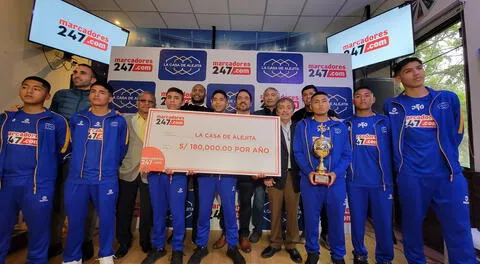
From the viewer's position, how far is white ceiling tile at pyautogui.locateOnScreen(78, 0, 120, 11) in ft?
13.4

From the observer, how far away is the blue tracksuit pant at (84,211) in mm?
1917

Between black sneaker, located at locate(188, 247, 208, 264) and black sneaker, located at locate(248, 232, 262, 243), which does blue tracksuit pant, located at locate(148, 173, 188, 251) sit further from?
black sneaker, located at locate(248, 232, 262, 243)

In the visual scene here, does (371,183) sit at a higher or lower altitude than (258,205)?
higher

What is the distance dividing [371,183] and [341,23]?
3728mm

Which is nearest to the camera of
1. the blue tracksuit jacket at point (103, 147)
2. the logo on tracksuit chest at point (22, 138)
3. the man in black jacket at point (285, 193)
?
the logo on tracksuit chest at point (22, 138)

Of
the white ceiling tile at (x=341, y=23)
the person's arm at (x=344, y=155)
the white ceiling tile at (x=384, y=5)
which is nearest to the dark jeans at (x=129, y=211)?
the person's arm at (x=344, y=155)

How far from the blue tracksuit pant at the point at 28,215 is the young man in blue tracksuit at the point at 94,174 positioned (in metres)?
0.16

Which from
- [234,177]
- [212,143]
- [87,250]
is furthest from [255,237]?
[87,250]

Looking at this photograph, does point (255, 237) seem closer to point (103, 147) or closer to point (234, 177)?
point (234, 177)

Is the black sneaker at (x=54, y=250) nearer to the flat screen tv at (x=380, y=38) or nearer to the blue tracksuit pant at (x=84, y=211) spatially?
the blue tracksuit pant at (x=84, y=211)

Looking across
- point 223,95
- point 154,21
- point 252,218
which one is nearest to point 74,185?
point 223,95

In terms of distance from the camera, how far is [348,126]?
89.4 inches

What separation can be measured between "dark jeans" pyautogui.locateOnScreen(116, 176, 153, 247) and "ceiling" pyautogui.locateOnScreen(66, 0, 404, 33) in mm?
3338

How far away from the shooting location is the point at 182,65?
3252 mm
